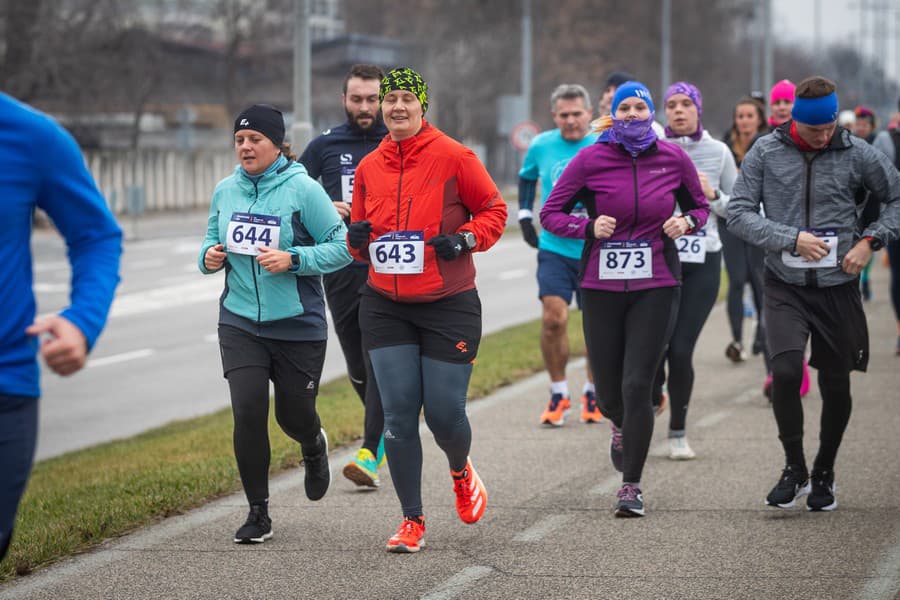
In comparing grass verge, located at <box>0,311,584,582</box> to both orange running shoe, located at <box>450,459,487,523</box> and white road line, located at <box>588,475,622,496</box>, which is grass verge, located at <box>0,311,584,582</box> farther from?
white road line, located at <box>588,475,622,496</box>

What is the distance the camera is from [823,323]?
22.2 feet

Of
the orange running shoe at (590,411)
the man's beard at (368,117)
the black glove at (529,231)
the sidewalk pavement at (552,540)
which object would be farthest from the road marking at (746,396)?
the man's beard at (368,117)

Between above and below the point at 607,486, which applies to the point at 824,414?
above

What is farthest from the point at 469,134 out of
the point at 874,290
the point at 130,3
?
the point at 874,290

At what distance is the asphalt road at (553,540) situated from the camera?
5.63 metres

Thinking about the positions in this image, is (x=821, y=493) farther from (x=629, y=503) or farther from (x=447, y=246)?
(x=447, y=246)

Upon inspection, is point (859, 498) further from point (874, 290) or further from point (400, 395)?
point (874, 290)

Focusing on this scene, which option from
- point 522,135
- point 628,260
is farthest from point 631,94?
point 522,135

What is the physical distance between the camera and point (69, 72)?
132 ft

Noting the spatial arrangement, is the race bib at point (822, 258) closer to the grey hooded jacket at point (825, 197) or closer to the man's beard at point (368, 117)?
the grey hooded jacket at point (825, 197)

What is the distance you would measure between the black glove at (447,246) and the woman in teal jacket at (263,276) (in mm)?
496

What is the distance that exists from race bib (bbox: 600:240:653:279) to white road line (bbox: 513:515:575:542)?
3.69 feet

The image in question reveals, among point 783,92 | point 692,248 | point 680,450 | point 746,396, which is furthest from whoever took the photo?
point 746,396

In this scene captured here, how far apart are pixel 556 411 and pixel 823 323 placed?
119 inches
